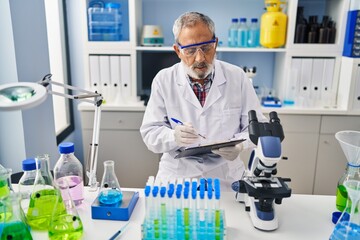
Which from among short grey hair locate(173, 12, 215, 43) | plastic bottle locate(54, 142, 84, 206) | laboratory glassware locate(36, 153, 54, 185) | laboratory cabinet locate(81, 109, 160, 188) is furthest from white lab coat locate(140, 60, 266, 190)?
laboratory cabinet locate(81, 109, 160, 188)

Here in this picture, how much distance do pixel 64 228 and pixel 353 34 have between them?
233 cm

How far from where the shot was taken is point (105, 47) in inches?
105

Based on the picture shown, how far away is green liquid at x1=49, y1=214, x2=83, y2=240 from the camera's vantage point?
978 mm

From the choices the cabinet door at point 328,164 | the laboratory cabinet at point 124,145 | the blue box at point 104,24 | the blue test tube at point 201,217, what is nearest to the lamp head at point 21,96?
the blue test tube at point 201,217

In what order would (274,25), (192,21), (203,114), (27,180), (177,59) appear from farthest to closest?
(177,59) → (274,25) → (203,114) → (192,21) → (27,180)

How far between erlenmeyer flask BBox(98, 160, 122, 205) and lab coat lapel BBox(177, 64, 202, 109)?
62 cm

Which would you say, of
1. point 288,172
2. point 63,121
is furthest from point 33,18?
point 288,172

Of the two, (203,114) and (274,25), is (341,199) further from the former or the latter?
(274,25)

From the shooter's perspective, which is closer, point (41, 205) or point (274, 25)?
point (41, 205)

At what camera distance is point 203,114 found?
166 cm

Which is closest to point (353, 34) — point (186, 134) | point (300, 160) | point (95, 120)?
point (300, 160)

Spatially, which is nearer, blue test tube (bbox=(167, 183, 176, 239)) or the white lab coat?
blue test tube (bbox=(167, 183, 176, 239))

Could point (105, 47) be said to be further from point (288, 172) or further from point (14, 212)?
point (14, 212)

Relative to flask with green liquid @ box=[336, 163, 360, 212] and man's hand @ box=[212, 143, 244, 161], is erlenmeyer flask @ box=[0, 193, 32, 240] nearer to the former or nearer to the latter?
man's hand @ box=[212, 143, 244, 161]
